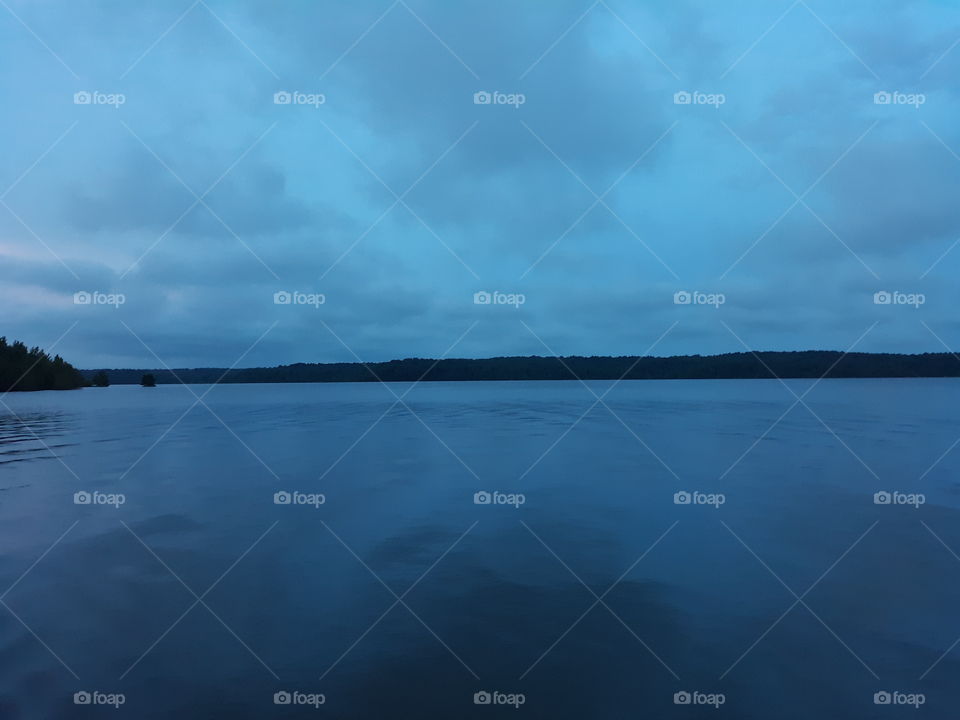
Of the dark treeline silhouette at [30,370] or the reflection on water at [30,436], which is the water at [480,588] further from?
the dark treeline silhouette at [30,370]

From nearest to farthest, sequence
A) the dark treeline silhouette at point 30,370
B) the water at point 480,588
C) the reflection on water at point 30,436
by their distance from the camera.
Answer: the water at point 480,588, the reflection on water at point 30,436, the dark treeline silhouette at point 30,370

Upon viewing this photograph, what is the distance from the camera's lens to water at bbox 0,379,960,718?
25.0 feet

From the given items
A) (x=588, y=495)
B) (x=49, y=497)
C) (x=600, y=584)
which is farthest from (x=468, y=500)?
(x=49, y=497)

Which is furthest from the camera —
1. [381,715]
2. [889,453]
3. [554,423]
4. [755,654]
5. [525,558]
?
[554,423]

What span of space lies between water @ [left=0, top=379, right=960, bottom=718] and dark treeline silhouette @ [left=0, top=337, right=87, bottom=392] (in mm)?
84053

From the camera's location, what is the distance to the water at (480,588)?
7.61 m

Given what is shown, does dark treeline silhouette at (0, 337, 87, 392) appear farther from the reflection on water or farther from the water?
the water

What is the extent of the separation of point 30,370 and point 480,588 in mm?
111630

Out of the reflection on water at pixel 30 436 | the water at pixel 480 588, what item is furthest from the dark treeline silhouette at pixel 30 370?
the water at pixel 480 588

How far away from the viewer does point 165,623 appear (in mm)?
9344

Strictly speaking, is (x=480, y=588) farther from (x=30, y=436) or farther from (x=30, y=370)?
(x=30, y=370)

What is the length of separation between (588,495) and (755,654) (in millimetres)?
9165

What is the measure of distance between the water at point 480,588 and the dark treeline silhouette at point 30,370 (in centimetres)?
8405

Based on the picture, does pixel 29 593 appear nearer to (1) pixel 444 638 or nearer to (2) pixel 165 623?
(2) pixel 165 623
